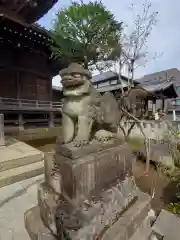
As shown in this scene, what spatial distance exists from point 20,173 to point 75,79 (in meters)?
2.72

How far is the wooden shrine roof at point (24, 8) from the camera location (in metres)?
4.57

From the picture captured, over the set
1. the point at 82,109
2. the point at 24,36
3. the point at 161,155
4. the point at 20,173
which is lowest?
the point at 161,155

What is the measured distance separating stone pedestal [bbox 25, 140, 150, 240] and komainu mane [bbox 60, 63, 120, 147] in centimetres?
12

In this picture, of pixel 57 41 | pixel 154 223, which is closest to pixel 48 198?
pixel 154 223

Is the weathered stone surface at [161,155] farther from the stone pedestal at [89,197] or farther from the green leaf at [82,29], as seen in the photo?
the green leaf at [82,29]

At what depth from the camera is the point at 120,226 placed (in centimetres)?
158

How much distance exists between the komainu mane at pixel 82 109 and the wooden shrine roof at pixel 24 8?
4.58 meters

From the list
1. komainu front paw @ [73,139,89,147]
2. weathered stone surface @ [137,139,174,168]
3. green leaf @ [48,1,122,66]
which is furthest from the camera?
green leaf @ [48,1,122,66]

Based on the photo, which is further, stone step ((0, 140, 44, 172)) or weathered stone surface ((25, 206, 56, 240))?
stone step ((0, 140, 44, 172))

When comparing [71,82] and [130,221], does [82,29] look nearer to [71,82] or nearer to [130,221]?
[71,82]

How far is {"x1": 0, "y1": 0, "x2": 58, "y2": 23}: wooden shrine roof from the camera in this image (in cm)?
457

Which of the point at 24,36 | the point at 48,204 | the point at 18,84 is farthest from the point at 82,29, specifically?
the point at 48,204

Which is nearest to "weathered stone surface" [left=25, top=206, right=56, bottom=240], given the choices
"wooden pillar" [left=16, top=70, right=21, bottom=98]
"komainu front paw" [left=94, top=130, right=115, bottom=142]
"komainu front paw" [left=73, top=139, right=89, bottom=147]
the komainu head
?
"komainu front paw" [left=73, top=139, right=89, bottom=147]

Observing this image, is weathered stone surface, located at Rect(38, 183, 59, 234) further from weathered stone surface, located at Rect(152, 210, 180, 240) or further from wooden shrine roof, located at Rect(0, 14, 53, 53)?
wooden shrine roof, located at Rect(0, 14, 53, 53)
